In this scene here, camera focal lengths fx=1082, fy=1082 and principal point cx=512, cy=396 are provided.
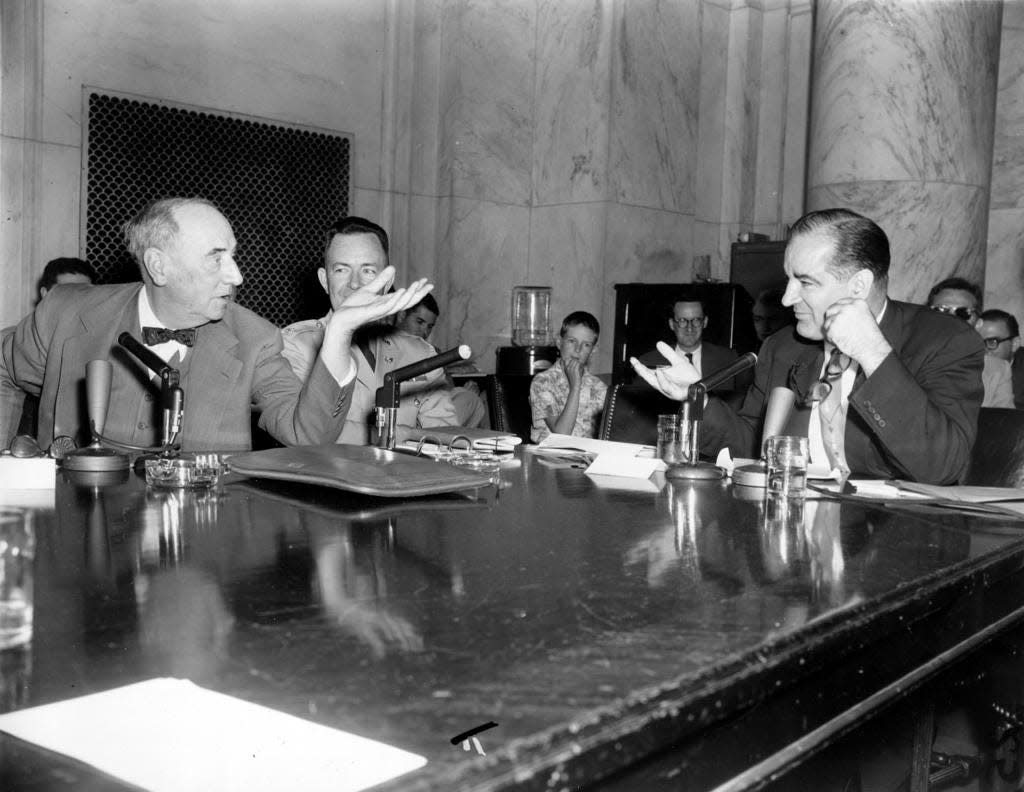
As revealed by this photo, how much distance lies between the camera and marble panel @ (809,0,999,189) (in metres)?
5.26

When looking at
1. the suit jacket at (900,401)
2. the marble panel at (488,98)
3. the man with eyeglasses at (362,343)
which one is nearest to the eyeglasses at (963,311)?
the suit jacket at (900,401)

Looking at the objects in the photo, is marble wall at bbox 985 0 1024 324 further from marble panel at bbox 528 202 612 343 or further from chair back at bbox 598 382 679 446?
chair back at bbox 598 382 679 446

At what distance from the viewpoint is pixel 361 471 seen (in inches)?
→ 71.9

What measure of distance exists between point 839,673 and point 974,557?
0.35 m

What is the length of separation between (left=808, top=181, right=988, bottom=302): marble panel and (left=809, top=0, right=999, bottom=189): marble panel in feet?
0.20

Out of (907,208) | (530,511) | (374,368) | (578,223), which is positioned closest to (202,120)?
(578,223)

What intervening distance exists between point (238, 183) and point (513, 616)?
5649mm

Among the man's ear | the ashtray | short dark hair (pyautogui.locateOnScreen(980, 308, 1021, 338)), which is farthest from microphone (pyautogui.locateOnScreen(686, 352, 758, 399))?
short dark hair (pyautogui.locateOnScreen(980, 308, 1021, 338))

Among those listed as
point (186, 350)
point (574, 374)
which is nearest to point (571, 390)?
point (574, 374)

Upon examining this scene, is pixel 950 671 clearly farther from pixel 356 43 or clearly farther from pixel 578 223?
pixel 356 43

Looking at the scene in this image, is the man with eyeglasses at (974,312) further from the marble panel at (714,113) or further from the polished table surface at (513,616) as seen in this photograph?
the polished table surface at (513,616)

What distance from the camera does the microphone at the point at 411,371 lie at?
224cm

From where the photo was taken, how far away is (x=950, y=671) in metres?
1.55

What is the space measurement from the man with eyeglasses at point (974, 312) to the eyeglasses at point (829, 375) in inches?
100.0
